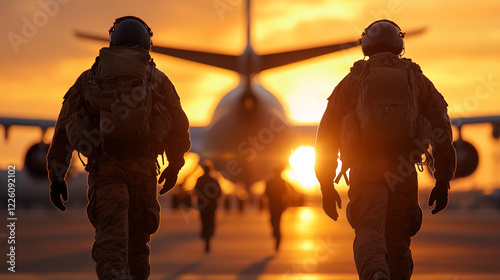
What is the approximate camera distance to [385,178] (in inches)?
244

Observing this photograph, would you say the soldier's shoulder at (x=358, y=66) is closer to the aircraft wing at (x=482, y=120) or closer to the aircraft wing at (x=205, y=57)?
the aircraft wing at (x=205, y=57)

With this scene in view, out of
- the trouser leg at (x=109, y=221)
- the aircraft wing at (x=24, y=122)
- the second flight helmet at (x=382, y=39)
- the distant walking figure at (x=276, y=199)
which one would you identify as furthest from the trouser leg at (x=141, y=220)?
the aircraft wing at (x=24, y=122)

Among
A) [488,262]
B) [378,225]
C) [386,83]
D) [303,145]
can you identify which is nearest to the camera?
[378,225]

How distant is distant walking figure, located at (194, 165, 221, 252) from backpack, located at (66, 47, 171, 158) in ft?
26.8

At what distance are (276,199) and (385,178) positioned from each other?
915 cm

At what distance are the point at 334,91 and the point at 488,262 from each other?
781cm

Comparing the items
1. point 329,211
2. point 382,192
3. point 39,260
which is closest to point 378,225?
point 382,192

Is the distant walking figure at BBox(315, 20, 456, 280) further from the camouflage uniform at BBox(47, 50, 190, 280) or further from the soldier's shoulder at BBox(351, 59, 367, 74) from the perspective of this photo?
the camouflage uniform at BBox(47, 50, 190, 280)

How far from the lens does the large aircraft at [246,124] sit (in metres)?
22.3

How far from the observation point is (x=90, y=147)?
6.10m

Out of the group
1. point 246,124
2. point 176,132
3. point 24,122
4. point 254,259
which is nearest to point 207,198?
point 254,259

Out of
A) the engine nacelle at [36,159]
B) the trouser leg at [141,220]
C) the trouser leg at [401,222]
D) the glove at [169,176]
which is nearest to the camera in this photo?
the trouser leg at [141,220]

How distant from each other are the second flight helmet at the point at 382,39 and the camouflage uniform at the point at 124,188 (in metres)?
1.60

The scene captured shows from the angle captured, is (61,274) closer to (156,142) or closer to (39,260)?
(39,260)
